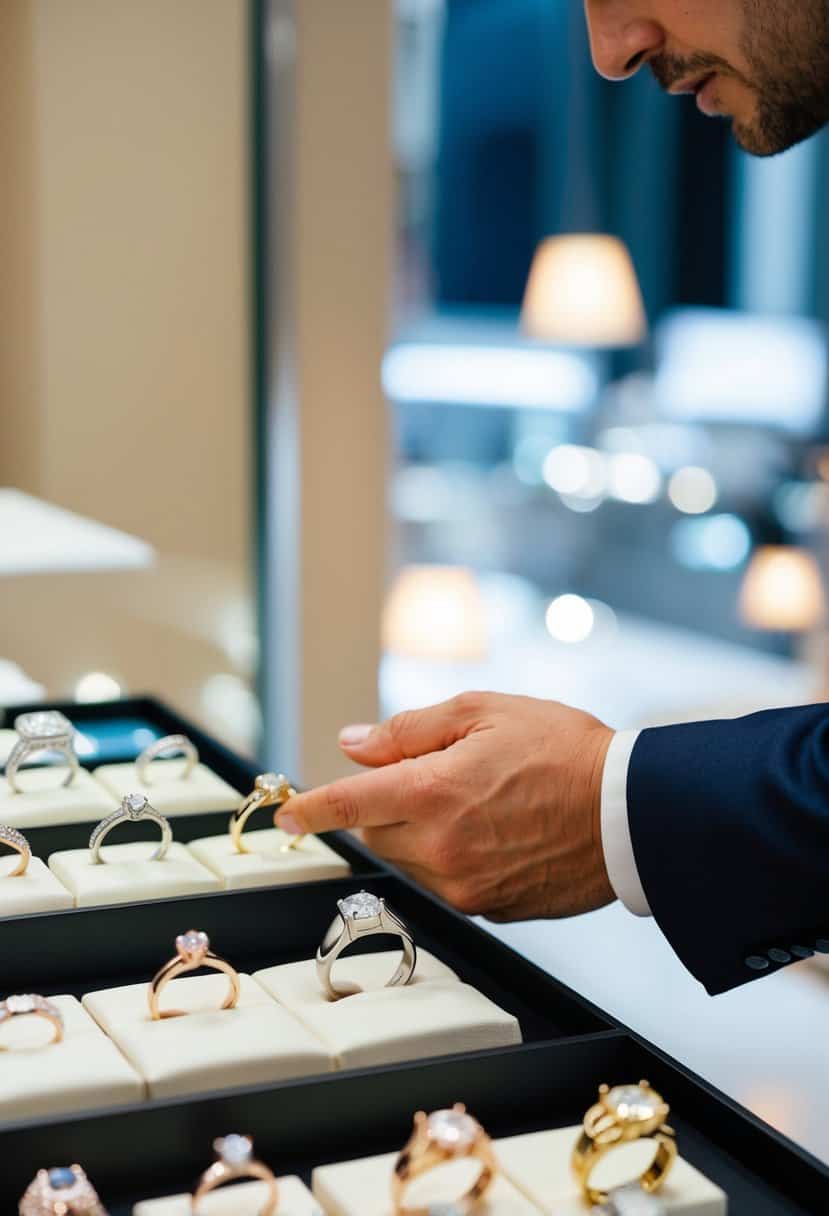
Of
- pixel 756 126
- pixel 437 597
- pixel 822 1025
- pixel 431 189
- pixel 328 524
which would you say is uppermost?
pixel 431 189

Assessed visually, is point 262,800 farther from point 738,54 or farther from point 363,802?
point 738,54

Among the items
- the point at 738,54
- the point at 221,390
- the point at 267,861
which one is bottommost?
the point at 267,861

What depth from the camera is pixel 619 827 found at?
0.70 metres

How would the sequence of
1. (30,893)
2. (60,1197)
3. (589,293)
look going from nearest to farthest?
(60,1197) < (30,893) < (589,293)

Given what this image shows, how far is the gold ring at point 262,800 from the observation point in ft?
2.34

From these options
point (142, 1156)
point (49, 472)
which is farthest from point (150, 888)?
point (49, 472)

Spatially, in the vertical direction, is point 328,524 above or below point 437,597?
above

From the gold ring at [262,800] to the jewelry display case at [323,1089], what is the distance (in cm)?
7

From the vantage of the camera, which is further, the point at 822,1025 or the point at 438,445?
the point at 438,445

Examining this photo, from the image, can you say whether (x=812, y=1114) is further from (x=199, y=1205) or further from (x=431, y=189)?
(x=431, y=189)

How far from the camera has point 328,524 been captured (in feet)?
5.60

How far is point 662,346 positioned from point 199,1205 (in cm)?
785

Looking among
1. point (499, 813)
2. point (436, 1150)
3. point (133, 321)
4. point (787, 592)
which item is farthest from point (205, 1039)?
point (787, 592)

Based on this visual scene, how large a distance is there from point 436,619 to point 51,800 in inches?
156
